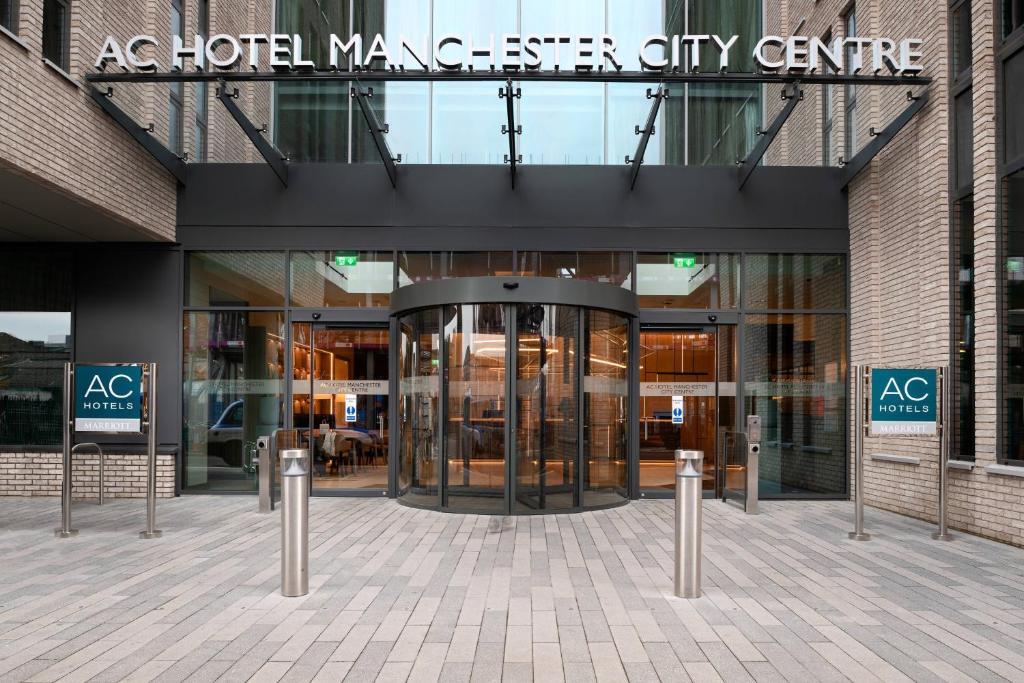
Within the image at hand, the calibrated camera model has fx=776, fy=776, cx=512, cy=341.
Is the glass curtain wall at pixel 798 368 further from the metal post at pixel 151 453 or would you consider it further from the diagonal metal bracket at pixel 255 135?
the metal post at pixel 151 453

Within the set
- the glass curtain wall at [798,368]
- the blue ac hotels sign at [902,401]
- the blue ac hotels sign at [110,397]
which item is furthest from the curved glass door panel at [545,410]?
the blue ac hotels sign at [110,397]

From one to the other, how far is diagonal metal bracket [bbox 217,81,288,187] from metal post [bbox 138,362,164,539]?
3353 mm

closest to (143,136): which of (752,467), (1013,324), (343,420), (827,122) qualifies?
(343,420)

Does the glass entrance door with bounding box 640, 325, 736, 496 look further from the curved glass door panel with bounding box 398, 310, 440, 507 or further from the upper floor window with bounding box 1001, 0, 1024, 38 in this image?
the upper floor window with bounding box 1001, 0, 1024, 38

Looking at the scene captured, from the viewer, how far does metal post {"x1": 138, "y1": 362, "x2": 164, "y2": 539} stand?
8.08 metres

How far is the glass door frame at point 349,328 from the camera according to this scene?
1130 cm

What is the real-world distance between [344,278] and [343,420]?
6.95 ft

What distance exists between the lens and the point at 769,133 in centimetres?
1013

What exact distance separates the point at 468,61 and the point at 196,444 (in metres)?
6.73

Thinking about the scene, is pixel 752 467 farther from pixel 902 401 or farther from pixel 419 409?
pixel 419 409

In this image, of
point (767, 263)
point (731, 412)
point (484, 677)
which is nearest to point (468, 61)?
point (767, 263)

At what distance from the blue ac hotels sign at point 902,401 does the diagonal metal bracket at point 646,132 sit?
3.99 m

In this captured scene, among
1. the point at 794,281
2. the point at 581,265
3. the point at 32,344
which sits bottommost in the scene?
the point at 32,344

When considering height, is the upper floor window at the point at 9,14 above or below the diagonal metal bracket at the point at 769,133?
above
